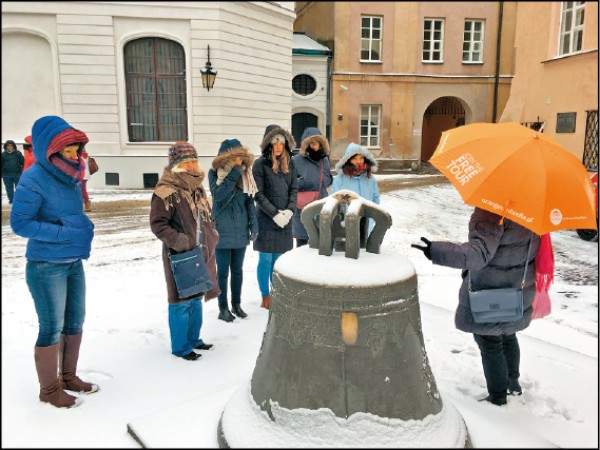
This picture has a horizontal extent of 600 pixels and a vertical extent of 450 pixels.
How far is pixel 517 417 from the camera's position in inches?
109

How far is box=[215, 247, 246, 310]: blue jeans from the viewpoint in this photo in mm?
4223

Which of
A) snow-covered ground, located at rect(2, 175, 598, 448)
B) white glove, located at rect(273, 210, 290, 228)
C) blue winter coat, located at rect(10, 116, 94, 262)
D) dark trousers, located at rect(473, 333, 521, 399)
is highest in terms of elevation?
blue winter coat, located at rect(10, 116, 94, 262)

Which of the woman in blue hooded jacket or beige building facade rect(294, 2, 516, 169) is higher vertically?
beige building facade rect(294, 2, 516, 169)

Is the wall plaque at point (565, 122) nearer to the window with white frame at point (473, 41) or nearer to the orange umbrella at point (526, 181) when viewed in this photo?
the window with white frame at point (473, 41)

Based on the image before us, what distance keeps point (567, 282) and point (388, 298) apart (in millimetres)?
4799

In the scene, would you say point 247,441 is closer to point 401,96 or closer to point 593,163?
point 593,163

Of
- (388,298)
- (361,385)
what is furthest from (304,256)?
(361,385)

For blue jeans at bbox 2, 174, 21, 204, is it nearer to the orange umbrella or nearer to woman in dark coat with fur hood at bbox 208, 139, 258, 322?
woman in dark coat with fur hood at bbox 208, 139, 258, 322

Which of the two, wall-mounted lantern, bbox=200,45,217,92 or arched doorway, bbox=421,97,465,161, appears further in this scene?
arched doorway, bbox=421,97,465,161

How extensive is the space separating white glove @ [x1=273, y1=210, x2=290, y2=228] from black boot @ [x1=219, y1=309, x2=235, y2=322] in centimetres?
88

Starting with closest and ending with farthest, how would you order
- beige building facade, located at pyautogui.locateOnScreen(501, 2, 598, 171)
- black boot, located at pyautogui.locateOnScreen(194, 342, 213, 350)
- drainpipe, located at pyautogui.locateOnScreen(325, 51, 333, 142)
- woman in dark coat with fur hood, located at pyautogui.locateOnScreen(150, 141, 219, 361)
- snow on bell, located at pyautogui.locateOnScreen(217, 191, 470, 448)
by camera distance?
snow on bell, located at pyautogui.locateOnScreen(217, 191, 470, 448) < woman in dark coat with fur hood, located at pyautogui.locateOnScreen(150, 141, 219, 361) < black boot, located at pyautogui.locateOnScreen(194, 342, 213, 350) < beige building facade, located at pyautogui.locateOnScreen(501, 2, 598, 171) < drainpipe, located at pyautogui.locateOnScreen(325, 51, 333, 142)

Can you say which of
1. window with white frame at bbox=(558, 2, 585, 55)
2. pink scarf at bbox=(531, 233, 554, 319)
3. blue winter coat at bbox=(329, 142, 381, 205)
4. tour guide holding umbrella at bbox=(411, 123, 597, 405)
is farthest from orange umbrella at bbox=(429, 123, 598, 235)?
window with white frame at bbox=(558, 2, 585, 55)

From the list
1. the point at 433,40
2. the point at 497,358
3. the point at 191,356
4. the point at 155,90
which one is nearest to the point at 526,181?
the point at 497,358

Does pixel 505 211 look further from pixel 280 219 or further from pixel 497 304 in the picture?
pixel 280 219
